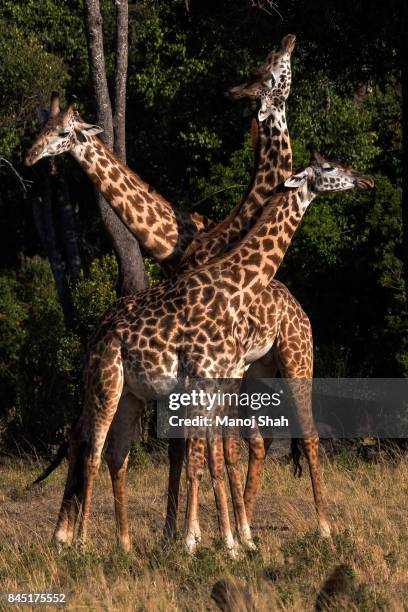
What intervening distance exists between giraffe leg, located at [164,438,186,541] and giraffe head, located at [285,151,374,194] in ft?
7.33

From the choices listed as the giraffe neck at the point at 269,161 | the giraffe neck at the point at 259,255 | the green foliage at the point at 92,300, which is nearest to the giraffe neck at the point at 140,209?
the giraffe neck at the point at 269,161

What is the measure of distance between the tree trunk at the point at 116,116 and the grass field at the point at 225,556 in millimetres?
3270

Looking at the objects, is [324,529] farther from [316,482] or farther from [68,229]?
[68,229]

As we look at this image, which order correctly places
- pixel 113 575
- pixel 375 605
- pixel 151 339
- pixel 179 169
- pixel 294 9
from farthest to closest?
pixel 179 169 < pixel 294 9 < pixel 151 339 < pixel 113 575 < pixel 375 605

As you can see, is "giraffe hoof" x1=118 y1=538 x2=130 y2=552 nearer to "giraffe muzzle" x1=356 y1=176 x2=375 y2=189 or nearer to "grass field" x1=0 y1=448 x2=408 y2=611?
"grass field" x1=0 y1=448 x2=408 y2=611

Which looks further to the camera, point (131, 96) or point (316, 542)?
point (131, 96)

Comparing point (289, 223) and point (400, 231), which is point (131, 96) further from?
point (289, 223)

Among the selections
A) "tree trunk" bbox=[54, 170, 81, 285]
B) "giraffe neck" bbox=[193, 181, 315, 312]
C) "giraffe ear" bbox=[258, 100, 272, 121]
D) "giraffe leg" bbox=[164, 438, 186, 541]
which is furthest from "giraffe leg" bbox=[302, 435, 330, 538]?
"tree trunk" bbox=[54, 170, 81, 285]

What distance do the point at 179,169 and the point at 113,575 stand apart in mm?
18421

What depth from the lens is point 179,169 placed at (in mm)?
26000

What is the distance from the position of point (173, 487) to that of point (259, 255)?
196 centimetres

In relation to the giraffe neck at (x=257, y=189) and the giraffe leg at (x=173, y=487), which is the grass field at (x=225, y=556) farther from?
the giraffe neck at (x=257, y=189)

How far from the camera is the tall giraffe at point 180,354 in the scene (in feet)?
29.1

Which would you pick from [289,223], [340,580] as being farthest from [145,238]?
[340,580]
